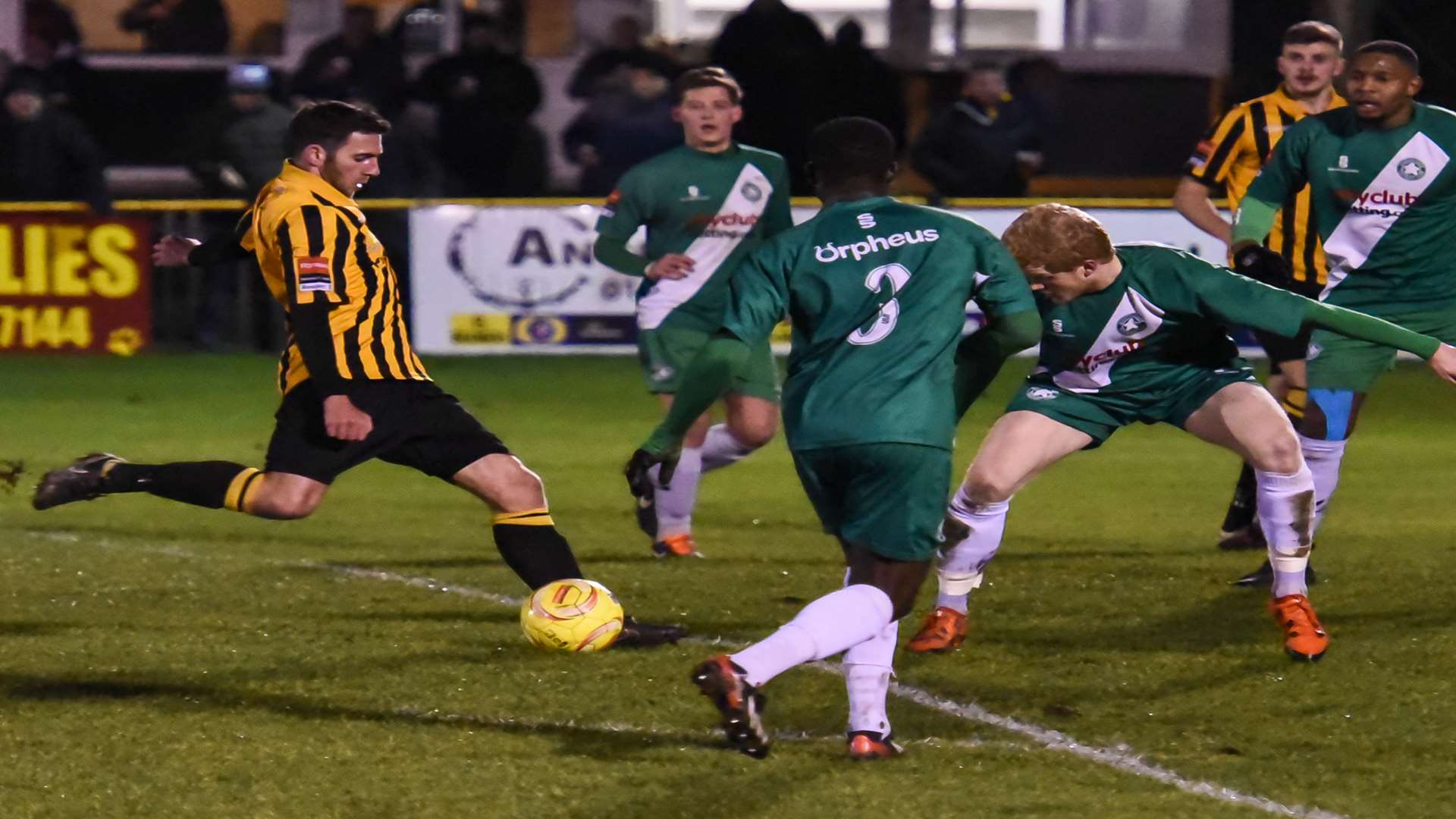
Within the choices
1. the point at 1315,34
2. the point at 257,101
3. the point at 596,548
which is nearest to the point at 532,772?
the point at 596,548

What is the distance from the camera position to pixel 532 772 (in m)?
5.22

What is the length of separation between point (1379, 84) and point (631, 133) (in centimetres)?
895

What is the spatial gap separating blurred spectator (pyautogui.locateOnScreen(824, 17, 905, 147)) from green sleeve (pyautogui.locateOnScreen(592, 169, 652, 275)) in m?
7.01

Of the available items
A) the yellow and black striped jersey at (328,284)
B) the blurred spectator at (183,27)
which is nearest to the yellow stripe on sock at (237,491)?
the yellow and black striped jersey at (328,284)

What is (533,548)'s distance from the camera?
254 inches

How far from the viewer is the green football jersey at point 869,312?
16.9ft

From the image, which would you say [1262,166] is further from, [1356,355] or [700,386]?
[700,386]

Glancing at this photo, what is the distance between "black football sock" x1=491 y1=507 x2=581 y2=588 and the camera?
6441 millimetres

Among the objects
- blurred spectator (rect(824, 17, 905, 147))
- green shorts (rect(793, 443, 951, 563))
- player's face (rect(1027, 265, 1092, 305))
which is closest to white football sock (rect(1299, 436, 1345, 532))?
player's face (rect(1027, 265, 1092, 305))

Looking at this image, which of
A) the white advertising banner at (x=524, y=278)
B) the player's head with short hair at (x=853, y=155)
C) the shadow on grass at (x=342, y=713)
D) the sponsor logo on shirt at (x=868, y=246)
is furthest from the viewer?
the white advertising banner at (x=524, y=278)

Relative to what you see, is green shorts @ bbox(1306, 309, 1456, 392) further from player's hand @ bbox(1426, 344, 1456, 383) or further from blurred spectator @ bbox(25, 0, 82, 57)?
blurred spectator @ bbox(25, 0, 82, 57)

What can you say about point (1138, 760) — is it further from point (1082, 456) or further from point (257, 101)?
point (257, 101)

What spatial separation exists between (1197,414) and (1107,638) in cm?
79

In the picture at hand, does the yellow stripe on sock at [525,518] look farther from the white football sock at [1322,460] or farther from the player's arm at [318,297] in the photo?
the white football sock at [1322,460]
